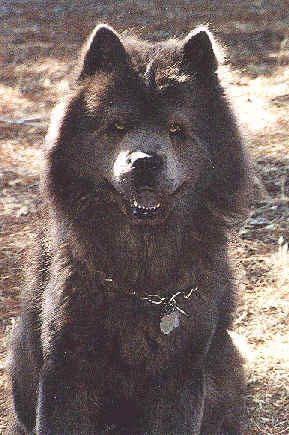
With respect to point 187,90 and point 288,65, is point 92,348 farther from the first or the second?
point 288,65

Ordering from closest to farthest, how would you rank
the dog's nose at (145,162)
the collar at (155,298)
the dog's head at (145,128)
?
1. the dog's nose at (145,162)
2. the dog's head at (145,128)
3. the collar at (155,298)


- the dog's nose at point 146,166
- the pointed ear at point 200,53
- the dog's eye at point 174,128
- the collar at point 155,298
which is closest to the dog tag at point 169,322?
the collar at point 155,298

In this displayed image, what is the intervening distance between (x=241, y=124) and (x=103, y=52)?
0.82 m

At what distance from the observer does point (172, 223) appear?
3510 millimetres

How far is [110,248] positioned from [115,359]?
0.57 m

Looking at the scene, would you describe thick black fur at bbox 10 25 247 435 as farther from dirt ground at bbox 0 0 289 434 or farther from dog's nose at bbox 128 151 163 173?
dirt ground at bbox 0 0 289 434

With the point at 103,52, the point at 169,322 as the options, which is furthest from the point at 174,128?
the point at 169,322

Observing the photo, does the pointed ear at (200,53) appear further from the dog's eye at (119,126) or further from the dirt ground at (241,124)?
the dog's eye at (119,126)

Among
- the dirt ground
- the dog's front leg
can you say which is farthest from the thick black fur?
the dirt ground

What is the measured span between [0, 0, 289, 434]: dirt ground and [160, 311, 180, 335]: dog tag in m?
1.00

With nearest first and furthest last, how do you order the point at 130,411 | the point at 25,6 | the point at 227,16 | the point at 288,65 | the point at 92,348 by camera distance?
the point at 92,348 < the point at 130,411 < the point at 288,65 < the point at 227,16 < the point at 25,6

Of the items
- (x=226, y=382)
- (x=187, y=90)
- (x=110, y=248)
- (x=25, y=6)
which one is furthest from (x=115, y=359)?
(x=25, y=6)

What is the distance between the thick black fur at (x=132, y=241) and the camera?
130 inches

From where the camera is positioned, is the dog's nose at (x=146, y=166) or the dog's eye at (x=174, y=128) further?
the dog's eye at (x=174, y=128)
